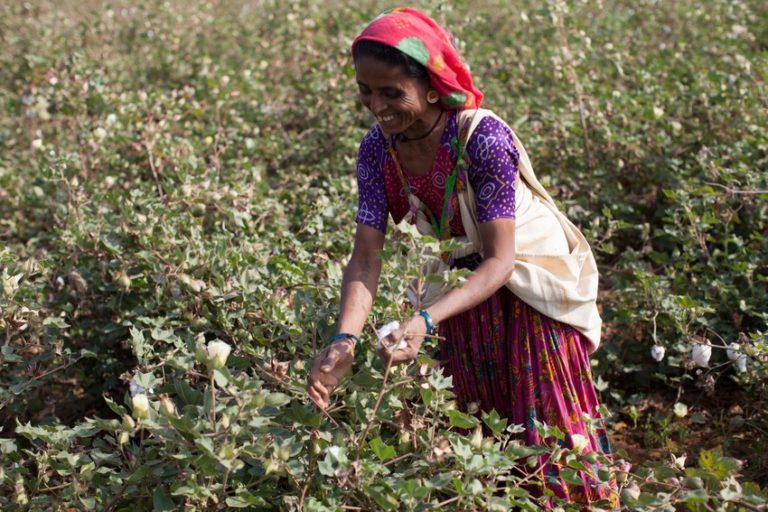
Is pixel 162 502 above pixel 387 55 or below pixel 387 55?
below

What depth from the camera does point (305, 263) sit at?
9.48ft

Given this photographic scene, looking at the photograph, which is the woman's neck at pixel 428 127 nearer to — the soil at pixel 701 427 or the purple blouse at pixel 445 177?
the purple blouse at pixel 445 177

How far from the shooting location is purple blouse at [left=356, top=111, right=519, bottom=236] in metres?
2.03

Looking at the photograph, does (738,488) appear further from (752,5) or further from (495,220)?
(752,5)

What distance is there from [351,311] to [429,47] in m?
0.58

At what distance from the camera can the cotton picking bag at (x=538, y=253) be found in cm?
212

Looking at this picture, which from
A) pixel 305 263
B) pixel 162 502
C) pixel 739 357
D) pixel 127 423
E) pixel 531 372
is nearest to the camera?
pixel 127 423

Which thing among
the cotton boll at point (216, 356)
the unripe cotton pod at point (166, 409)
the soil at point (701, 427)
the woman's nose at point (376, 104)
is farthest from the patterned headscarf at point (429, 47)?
the soil at point (701, 427)

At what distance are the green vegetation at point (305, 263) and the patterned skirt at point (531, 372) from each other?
0.20 ft

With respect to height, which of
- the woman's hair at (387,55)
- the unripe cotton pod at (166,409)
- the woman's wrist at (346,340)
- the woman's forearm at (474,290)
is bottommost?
the unripe cotton pod at (166,409)

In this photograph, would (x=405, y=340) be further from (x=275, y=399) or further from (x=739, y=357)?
(x=739, y=357)

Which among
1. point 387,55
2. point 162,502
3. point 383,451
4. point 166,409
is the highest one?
point 387,55

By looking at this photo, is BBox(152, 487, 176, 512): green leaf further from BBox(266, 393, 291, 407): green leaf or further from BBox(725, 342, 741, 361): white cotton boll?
BBox(725, 342, 741, 361): white cotton boll

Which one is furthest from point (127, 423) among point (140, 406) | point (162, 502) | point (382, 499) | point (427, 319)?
point (427, 319)
